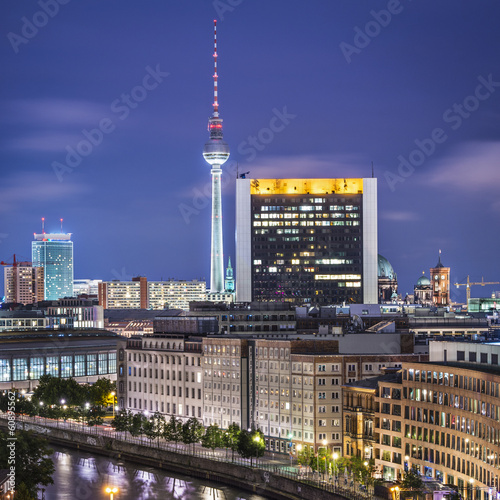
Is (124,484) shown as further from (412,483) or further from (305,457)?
(412,483)

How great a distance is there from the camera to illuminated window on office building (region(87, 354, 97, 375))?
178625 millimetres

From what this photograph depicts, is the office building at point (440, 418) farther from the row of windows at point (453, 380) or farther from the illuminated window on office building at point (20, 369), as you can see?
the illuminated window on office building at point (20, 369)

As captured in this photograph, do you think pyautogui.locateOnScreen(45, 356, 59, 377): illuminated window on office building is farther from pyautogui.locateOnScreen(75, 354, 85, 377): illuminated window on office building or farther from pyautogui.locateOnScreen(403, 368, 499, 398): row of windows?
pyautogui.locateOnScreen(403, 368, 499, 398): row of windows

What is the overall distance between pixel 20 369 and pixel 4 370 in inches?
90.3

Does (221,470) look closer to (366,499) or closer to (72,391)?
(366,499)

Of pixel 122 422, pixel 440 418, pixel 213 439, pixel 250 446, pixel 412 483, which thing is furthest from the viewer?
pixel 122 422

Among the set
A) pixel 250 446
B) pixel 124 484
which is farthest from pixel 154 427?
pixel 250 446

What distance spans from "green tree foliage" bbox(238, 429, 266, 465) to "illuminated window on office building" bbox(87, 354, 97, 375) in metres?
Answer: 74.1

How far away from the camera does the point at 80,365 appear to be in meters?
178

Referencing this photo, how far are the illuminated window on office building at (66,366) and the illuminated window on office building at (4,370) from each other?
830 cm

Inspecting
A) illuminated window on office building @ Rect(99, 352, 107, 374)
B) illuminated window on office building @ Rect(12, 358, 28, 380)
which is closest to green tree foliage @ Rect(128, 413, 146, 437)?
illuminated window on office building @ Rect(12, 358, 28, 380)

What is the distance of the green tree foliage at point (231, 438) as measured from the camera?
362 ft

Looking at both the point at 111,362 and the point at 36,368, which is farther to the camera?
the point at 111,362

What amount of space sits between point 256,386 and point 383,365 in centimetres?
1465
